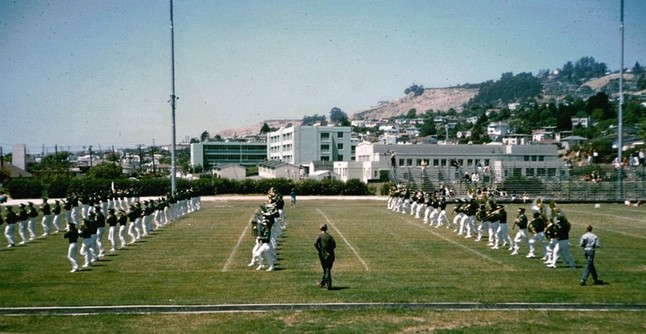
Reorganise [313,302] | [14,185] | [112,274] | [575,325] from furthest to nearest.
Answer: [14,185] < [112,274] < [313,302] < [575,325]

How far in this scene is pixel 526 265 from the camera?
736 inches

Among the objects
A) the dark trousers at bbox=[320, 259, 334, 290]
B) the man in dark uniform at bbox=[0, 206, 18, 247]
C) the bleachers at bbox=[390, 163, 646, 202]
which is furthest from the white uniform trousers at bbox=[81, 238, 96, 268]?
the bleachers at bbox=[390, 163, 646, 202]

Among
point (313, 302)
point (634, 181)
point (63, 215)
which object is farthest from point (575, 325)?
point (634, 181)

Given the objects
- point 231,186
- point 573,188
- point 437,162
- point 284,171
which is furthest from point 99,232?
point 284,171

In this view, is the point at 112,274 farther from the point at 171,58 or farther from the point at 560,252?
the point at 171,58

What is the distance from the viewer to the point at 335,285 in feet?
51.6

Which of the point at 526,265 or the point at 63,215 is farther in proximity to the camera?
the point at 63,215

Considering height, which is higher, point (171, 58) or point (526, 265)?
point (171, 58)

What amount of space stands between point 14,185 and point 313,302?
55.2m

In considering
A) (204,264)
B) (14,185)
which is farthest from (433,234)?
(14,185)

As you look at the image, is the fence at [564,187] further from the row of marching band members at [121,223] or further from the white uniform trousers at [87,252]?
the white uniform trousers at [87,252]

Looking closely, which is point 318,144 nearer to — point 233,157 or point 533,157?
point 233,157

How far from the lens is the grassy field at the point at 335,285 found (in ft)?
40.0

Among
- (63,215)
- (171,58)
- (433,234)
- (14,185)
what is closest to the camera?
(433,234)
